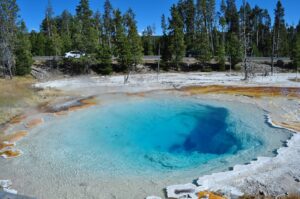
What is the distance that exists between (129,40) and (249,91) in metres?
24.0

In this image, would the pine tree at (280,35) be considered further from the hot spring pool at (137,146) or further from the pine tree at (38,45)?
the pine tree at (38,45)

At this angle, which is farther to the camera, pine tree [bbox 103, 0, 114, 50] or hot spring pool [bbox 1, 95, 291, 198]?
pine tree [bbox 103, 0, 114, 50]

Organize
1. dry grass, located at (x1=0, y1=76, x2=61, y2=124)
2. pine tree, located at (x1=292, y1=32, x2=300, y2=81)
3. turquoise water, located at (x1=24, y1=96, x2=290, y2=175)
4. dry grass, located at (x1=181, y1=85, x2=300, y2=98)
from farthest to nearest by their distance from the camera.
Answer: pine tree, located at (x1=292, y1=32, x2=300, y2=81), dry grass, located at (x1=181, y1=85, x2=300, y2=98), dry grass, located at (x1=0, y1=76, x2=61, y2=124), turquoise water, located at (x1=24, y1=96, x2=290, y2=175)

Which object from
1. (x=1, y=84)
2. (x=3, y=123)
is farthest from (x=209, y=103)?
(x=1, y=84)

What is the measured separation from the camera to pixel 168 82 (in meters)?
37.8

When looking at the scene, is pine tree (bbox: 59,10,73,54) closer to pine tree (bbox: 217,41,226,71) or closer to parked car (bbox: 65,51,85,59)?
parked car (bbox: 65,51,85,59)

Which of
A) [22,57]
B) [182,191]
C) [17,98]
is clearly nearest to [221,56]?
[22,57]

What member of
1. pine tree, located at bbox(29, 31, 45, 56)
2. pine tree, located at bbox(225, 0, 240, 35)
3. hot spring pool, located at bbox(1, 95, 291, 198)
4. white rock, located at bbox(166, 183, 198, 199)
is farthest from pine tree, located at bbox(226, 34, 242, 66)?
white rock, located at bbox(166, 183, 198, 199)

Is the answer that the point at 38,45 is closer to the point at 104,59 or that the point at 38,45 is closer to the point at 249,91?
the point at 104,59

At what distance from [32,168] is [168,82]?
86.3 feet

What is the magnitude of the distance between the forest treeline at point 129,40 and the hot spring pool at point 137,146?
18.0m

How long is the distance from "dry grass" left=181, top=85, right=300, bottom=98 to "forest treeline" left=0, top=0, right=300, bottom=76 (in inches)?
323

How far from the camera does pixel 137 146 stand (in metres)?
17.6

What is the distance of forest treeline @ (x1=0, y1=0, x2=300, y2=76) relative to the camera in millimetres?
39438
